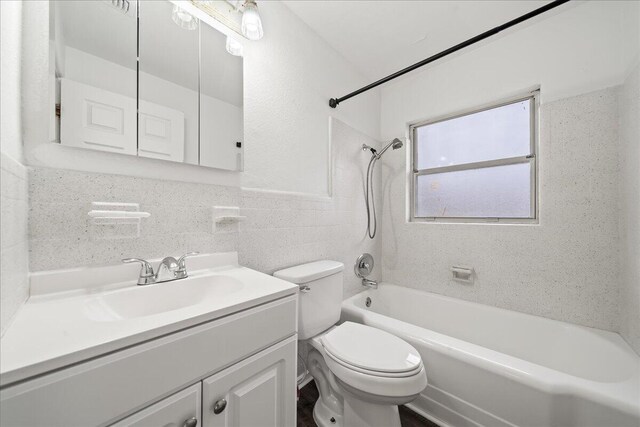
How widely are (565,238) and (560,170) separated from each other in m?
0.43

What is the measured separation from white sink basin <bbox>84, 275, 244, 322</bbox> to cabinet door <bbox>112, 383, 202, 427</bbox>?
226 mm

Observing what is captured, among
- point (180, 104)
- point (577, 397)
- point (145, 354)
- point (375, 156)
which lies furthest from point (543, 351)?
point (180, 104)

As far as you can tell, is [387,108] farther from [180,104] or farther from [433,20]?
[180,104]

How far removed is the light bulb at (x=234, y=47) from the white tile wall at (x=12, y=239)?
0.96 m

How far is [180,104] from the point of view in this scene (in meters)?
1.01

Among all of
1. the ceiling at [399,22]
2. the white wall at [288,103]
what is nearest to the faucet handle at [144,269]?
the white wall at [288,103]

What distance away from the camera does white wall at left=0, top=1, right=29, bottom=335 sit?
0.52 meters

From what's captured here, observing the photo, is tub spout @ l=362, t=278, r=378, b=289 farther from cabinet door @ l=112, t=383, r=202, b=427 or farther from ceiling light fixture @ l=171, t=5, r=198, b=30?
ceiling light fixture @ l=171, t=5, r=198, b=30

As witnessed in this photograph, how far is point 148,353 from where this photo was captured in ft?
1.64

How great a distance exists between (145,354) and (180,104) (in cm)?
98

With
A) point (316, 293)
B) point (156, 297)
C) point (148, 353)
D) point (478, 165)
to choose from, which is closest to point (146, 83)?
point (156, 297)

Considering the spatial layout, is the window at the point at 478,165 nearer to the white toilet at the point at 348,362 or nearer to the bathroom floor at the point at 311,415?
the white toilet at the point at 348,362

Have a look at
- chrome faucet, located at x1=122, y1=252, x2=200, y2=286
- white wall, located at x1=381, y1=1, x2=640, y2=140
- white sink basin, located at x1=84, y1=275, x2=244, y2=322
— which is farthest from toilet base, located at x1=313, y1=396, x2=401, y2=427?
white wall, located at x1=381, y1=1, x2=640, y2=140

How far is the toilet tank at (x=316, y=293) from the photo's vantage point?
47.7 inches
